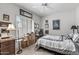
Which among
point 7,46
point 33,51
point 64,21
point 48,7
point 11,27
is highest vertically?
point 48,7

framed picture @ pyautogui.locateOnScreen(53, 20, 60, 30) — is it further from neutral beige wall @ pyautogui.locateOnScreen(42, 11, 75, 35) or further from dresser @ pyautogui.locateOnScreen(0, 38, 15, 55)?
dresser @ pyautogui.locateOnScreen(0, 38, 15, 55)

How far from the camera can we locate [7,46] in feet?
5.10

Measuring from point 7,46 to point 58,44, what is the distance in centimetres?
100

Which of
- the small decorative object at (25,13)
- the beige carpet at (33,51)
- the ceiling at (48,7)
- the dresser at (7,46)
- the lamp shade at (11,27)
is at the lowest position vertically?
the beige carpet at (33,51)

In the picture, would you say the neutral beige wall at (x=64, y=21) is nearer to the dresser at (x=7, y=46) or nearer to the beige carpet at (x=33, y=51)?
the beige carpet at (x=33, y=51)

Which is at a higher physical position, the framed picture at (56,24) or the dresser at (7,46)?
the framed picture at (56,24)

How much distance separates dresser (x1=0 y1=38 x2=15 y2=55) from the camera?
149 centimetres

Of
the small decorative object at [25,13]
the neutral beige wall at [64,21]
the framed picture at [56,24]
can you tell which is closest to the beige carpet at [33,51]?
the neutral beige wall at [64,21]

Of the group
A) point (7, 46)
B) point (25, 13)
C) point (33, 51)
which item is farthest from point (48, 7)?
point (7, 46)

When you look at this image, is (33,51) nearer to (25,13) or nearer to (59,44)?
(59,44)

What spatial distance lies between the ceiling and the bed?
52cm

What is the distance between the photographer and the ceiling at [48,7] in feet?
5.11

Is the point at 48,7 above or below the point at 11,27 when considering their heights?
above
